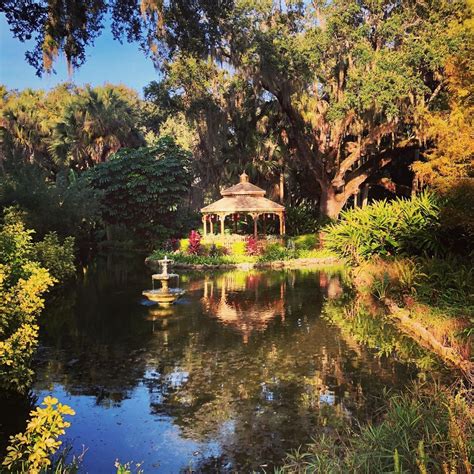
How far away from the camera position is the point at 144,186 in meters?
35.8

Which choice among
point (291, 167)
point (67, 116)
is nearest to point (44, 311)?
point (291, 167)

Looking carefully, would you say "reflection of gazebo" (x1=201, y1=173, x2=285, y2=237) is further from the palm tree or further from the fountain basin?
the fountain basin

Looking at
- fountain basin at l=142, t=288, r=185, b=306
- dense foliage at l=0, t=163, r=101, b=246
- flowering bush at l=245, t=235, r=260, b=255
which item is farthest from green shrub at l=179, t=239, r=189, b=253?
fountain basin at l=142, t=288, r=185, b=306

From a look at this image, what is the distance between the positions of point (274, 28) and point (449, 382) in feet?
72.3

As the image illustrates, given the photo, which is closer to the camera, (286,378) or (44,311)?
(286,378)

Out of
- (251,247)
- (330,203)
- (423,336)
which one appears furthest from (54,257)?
(330,203)

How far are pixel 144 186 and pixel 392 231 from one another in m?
21.9

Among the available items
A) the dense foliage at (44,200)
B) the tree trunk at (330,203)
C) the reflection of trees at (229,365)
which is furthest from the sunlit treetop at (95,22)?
the tree trunk at (330,203)

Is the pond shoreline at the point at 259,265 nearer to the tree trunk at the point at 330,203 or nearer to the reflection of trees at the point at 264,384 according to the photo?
the tree trunk at the point at 330,203

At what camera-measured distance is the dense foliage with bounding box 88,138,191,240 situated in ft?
116

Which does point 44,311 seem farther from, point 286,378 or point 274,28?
point 274,28

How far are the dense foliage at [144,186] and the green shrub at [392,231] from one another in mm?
18090

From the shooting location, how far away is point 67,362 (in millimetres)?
9961

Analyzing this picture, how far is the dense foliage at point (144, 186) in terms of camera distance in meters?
35.3
